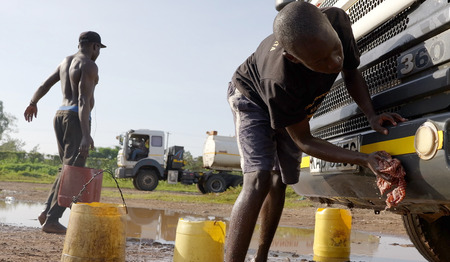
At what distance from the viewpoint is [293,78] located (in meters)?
2.43

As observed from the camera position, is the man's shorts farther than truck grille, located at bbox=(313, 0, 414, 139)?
Yes

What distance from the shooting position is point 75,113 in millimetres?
5387

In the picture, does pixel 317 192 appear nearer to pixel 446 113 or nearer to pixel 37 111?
pixel 446 113

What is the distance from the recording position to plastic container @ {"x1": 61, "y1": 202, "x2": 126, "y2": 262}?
9.95 feet

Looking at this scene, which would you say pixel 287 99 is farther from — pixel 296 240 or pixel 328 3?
pixel 296 240

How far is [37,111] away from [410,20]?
4.74 m

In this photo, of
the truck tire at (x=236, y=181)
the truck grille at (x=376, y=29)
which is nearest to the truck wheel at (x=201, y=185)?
the truck tire at (x=236, y=181)

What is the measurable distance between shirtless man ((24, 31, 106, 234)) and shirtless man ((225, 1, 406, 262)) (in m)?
2.56

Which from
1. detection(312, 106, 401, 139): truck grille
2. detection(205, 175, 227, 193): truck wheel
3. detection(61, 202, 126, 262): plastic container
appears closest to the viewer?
detection(312, 106, 401, 139): truck grille

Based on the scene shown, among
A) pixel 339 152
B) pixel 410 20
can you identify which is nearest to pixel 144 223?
pixel 339 152

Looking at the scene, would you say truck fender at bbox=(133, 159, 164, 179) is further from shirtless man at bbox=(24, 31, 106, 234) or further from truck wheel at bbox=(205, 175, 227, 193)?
shirtless man at bbox=(24, 31, 106, 234)

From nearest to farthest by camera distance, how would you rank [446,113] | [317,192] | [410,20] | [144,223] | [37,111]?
1. [446,113]
2. [410,20]
3. [317,192]
4. [37,111]
5. [144,223]

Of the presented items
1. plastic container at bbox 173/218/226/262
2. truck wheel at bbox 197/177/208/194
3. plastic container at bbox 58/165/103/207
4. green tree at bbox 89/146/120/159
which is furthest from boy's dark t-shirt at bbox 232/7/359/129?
green tree at bbox 89/146/120/159

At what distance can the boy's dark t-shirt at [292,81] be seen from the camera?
7.97ft
